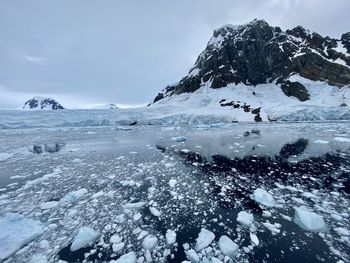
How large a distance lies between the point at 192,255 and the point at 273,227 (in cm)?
144

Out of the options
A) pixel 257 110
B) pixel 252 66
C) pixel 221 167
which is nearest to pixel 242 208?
pixel 221 167

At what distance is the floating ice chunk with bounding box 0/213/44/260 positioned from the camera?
2857mm

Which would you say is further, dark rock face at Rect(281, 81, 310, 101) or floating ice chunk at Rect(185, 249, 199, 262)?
dark rock face at Rect(281, 81, 310, 101)

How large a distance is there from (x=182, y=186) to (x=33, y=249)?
3.12m

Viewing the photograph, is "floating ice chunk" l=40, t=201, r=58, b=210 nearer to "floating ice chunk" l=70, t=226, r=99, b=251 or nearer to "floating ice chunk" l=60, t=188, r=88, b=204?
"floating ice chunk" l=60, t=188, r=88, b=204

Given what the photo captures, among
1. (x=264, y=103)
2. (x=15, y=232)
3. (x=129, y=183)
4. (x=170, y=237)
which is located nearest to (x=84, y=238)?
(x=15, y=232)

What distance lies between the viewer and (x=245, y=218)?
351 cm

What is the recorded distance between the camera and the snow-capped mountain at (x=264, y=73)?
49.6 metres

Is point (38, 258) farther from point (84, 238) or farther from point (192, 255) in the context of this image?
point (192, 255)

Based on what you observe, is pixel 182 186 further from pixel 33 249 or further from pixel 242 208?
pixel 33 249

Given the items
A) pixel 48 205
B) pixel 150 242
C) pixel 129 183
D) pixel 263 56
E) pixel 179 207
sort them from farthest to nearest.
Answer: pixel 263 56 → pixel 129 183 → pixel 48 205 → pixel 179 207 → pixel 150 242

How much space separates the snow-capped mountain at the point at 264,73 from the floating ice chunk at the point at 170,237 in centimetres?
4096

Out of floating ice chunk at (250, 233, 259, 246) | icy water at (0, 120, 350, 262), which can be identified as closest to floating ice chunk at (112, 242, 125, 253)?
icy water at (0, 120, 350, 262)

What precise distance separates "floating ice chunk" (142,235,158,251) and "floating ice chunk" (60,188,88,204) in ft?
7.28
